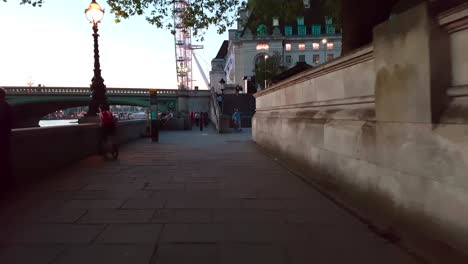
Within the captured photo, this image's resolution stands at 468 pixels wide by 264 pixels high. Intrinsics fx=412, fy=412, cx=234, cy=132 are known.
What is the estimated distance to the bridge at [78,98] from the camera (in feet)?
225

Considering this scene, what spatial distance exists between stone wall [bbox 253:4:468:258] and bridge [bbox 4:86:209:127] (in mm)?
61770

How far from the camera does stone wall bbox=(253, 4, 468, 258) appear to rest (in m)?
3.73

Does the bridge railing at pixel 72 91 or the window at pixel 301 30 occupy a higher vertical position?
the window at pixel 301 30

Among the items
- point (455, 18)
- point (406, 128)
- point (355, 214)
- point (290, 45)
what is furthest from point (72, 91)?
point (455, 18)

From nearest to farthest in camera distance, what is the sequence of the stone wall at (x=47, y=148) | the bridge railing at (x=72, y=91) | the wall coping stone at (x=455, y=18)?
1. the wall coping stone at (x=455, y=18)
2. the stone wall at (x=47, y=148)
3. the bridge railing at (x=72, y=91)

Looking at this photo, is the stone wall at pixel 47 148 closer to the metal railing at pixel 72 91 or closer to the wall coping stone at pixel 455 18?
the wall coping stone at pixel 455 18

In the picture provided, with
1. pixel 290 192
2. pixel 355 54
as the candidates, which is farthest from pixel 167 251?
pixel 355 54

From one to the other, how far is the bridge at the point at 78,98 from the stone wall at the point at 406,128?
6177 cm

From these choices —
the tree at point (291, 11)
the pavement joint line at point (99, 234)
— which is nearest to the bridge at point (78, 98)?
the tree at point (291, 11)

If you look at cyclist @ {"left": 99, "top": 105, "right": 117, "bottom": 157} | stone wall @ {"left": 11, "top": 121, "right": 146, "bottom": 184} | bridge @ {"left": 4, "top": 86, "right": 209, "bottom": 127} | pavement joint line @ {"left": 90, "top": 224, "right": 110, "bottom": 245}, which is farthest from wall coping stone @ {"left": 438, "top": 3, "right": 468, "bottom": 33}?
bridge @ {"left": 4, "top": 86, "right": 209, "bottom": 127}

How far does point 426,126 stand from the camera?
4.13 metres

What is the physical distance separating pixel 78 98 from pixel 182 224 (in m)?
71.1

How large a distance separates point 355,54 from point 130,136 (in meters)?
17.0

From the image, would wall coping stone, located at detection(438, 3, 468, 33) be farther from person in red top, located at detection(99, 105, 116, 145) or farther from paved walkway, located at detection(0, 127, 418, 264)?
person in red top, located at detection(99, 105, 116, 145)
